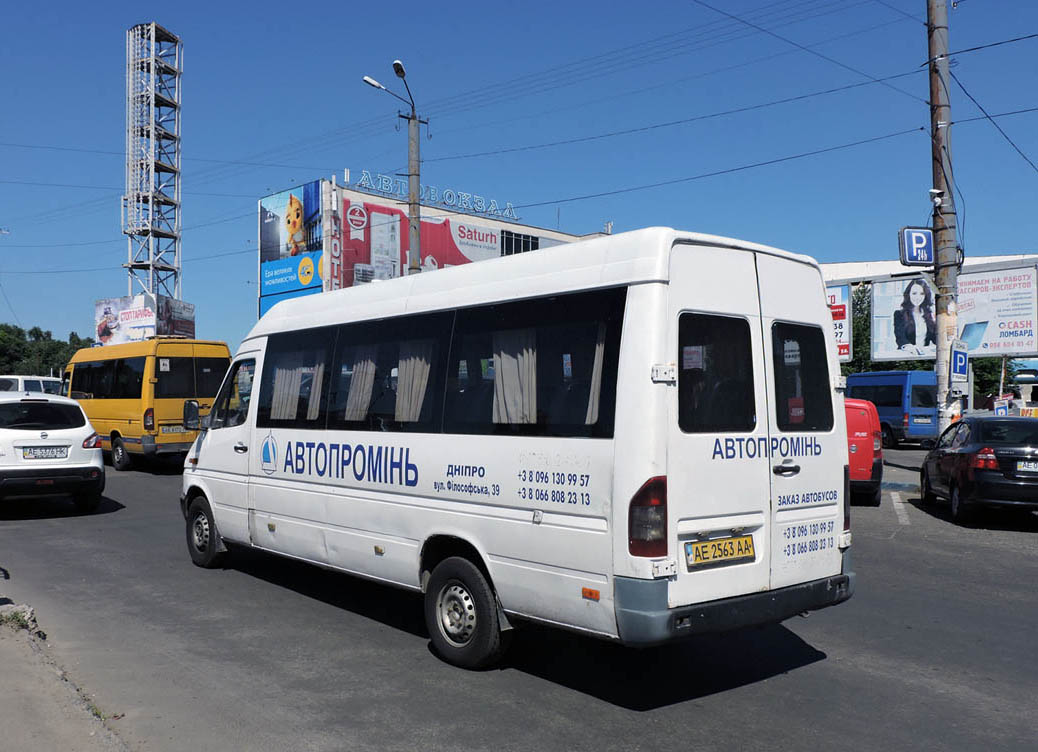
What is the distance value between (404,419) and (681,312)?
7.84 ft

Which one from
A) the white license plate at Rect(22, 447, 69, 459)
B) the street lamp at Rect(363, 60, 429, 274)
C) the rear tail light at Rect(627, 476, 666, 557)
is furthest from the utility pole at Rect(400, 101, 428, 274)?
the rear tail light at Rect(627, 476, 666, 557)

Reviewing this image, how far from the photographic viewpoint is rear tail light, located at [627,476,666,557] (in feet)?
15.3

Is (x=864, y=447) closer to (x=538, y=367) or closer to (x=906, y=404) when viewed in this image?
(x=538, y=367)

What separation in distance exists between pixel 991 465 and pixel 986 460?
0.29 feet

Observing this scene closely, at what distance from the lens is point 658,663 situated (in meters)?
5.88

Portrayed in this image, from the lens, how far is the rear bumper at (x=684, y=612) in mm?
4641

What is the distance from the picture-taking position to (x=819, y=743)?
447cm

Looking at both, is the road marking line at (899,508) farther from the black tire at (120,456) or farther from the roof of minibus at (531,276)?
the black tire at (120,456)

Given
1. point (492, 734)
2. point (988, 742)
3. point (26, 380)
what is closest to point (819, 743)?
point (988, 742)

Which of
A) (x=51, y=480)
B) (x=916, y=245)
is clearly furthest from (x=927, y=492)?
(x=51, y=480)

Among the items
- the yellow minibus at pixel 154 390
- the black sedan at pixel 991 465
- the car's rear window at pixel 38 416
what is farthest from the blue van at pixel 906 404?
the car's rear window at pixel 38 416

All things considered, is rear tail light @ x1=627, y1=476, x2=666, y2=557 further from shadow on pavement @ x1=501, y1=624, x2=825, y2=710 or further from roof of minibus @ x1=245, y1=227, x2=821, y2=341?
roof of minibus @ x1=245, y1=227, x2=821, y2=341

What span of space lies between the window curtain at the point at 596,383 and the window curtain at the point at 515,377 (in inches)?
18.5

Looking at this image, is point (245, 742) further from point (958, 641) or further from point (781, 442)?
point (958, 641)
